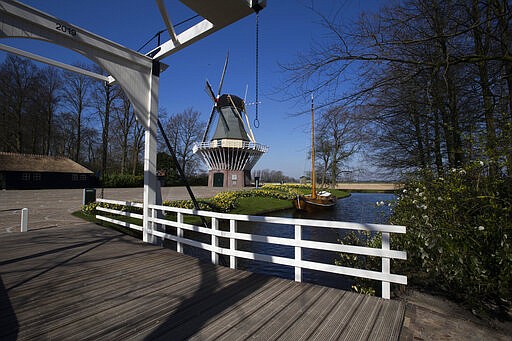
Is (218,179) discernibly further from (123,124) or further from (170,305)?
(170,305)

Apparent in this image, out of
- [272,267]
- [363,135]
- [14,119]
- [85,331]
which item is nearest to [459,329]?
[363,135]

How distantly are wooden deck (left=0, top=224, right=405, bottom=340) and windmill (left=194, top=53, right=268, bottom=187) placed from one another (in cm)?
3405

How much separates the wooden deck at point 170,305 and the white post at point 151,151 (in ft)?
4.97

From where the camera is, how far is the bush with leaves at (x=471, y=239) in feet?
9.88

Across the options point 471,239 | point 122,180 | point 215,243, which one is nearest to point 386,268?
point 471,239

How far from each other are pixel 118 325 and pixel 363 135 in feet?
15.6

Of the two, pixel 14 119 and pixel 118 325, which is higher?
pixel 14 119

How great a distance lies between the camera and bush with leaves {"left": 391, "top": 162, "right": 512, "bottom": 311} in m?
3.01

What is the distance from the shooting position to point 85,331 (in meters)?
2.50

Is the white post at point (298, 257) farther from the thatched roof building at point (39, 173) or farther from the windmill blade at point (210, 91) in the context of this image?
the windmill blade at point (210, 91)

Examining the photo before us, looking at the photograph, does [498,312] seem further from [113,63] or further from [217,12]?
[113,63]

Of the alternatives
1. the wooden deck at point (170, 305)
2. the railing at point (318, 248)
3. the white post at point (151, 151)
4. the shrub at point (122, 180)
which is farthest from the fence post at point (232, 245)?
the shrub at point (122, 180)

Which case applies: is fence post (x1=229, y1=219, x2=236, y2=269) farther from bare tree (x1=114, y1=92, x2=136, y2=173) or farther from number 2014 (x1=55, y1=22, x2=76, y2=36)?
bare tree (x1=114, y1=92, x2=136, y2=173)

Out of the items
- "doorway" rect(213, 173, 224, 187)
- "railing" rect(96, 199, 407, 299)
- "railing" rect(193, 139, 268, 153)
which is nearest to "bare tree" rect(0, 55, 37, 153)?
"railing" rect(193, 139, 268, 153)
